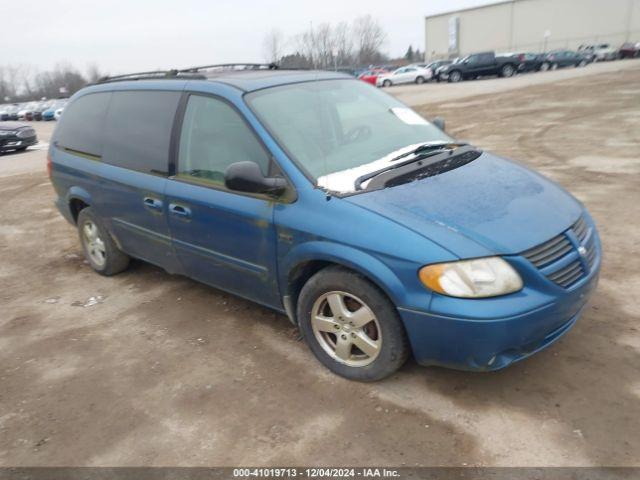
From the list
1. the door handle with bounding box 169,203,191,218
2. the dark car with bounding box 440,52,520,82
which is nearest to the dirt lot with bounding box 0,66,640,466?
the door handle with bounding box 169,203,191,218

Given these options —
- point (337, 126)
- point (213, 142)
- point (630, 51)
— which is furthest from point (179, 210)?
point (630, 51)

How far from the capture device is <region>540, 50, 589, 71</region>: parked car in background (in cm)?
3647

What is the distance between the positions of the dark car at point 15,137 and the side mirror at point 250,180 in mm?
17188

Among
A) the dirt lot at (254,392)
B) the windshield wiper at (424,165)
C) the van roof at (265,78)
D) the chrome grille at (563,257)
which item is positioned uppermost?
the van roof at (265,78)

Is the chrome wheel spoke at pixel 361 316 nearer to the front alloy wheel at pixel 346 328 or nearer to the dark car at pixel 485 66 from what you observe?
the front alloy wheel at pixel 346 328

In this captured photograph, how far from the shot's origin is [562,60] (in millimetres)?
37438

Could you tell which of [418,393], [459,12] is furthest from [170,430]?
[459,12]

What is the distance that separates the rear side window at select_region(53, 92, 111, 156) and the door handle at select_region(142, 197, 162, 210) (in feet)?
3.03

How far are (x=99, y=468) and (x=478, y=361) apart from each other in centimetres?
201

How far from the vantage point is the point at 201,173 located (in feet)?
12.0

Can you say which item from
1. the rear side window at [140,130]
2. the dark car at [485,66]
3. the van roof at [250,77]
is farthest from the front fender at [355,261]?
the dark car at [485,66]

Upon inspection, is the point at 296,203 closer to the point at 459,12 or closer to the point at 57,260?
the point at 57,260

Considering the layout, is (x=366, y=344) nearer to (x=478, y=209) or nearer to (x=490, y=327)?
(x=490, y=327)

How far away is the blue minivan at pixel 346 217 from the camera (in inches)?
102
